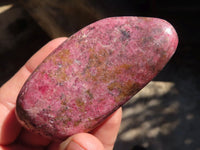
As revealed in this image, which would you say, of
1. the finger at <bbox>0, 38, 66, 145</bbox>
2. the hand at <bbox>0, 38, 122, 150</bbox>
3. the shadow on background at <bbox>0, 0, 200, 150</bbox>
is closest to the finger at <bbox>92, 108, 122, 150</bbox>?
the hand at <bbox>0, 38, 122, 150</bbox>

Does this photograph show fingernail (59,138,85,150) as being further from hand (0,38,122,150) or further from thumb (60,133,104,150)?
hand (0,38,122,150)

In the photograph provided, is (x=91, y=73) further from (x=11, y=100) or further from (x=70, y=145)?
(x=11, y=100)

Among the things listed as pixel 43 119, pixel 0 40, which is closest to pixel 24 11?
pixel 0 40

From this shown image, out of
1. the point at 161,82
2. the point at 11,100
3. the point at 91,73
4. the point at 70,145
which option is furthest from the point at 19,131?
the point at 161,82

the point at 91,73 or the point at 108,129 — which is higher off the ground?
the point at 91,73

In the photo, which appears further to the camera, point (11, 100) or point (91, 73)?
point (11, 100)

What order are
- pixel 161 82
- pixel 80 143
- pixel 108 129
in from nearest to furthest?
pixel 80 143, pixel 108 129, pixel 161 82
